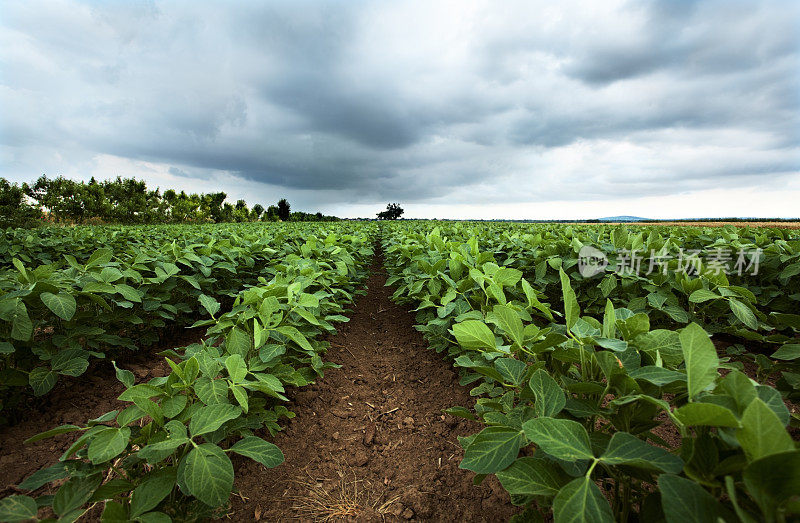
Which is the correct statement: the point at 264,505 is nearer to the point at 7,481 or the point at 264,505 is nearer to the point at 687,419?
the point at 7,481

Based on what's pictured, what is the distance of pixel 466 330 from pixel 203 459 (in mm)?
925

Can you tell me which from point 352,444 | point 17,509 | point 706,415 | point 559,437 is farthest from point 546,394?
point 352,444

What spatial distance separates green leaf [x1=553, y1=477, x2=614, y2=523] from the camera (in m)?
0.68

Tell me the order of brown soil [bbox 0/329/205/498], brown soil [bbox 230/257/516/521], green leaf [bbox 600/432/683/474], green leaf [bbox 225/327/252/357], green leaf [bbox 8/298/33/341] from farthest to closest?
brown soil [bbox 0/329/205/498]
green leaf [bbox 8/298/33/341]
brown soil [bbox 230/257/516/521]
green leaf [bbox 225/327/252/357]
green leaf [bbox 600/432/683/474]

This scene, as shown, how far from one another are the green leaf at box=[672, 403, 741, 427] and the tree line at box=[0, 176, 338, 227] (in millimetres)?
35934

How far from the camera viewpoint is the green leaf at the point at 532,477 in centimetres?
82

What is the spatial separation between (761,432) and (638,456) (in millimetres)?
218

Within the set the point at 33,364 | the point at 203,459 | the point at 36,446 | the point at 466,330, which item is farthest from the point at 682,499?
the point at 33,364

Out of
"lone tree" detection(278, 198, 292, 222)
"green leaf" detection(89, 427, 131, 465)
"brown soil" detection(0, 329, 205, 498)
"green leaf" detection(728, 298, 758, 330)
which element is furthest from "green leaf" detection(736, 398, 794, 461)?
"lone tree" detection(278, 198, 292, 222)

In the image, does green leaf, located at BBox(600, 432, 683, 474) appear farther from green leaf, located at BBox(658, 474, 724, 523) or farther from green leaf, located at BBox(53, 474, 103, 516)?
green leaf, located at BBox(53, 474, 103, 516)

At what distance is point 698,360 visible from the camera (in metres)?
0.73

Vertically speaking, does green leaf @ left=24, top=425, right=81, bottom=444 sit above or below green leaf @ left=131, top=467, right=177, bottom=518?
above

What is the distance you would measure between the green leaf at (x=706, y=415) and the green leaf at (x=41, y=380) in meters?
3.24

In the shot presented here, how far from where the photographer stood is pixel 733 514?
0.60 meters
